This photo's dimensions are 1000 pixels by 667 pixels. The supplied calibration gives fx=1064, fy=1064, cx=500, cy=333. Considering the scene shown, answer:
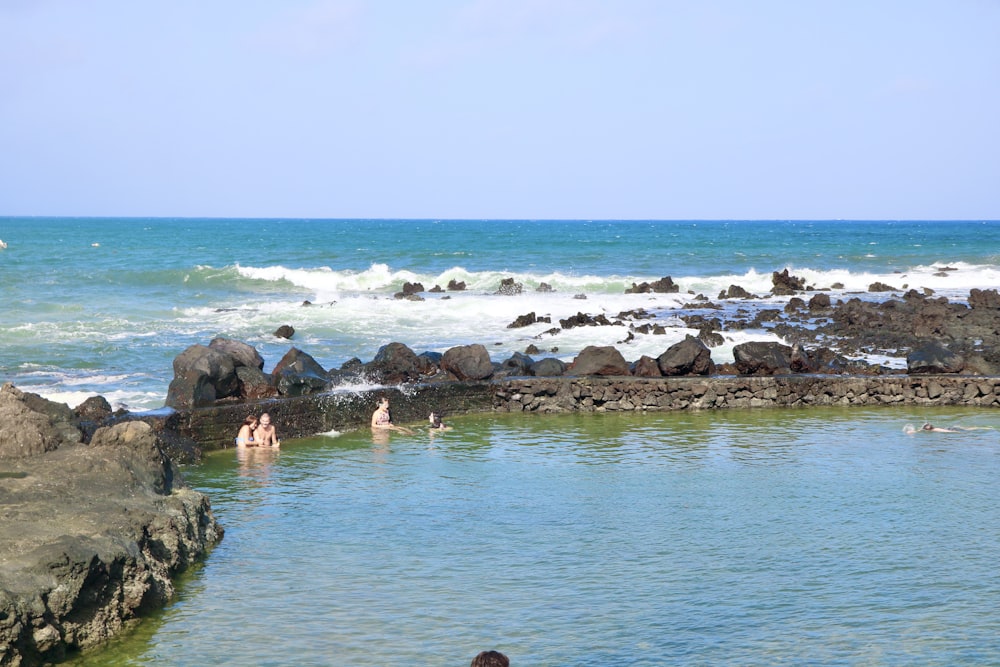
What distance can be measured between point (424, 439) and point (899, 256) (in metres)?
62.8

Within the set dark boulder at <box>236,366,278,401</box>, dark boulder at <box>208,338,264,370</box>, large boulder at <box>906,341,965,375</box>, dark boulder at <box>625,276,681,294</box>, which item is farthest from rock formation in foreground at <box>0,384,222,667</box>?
dark boulder at <box>625,276,681,294</box>

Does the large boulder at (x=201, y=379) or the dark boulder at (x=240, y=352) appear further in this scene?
the dark boulder at (x=240, y=352)

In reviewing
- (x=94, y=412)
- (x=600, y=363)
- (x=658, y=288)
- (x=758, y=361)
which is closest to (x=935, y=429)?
(x=758, y=361)

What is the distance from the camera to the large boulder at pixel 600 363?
2214 centimetres

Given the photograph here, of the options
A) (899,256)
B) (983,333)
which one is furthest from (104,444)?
(899,256)

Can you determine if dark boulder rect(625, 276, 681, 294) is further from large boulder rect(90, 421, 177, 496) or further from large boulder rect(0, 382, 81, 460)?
large boulder rect(90, 421, 177, 496)

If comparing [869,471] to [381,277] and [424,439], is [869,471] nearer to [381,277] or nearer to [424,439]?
[424,439]

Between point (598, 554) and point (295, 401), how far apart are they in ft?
27.7

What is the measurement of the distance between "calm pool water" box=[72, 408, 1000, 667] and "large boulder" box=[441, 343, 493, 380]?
3161 millimetres

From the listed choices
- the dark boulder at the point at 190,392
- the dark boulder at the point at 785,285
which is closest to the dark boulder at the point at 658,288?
the dark boulder at the point at 785,285

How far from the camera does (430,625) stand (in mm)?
9734

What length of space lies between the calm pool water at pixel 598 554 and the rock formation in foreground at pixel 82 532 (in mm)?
296

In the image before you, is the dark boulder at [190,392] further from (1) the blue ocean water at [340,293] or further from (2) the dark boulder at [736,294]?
(2) the dark boulder at [736,294]

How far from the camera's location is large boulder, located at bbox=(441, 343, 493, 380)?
21.8 metres
